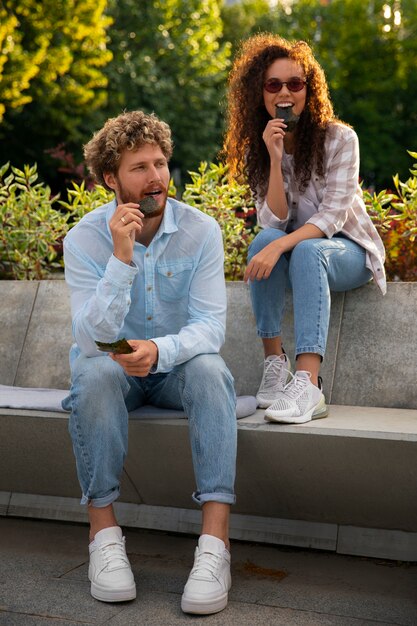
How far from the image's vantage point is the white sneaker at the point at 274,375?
416 centimetres

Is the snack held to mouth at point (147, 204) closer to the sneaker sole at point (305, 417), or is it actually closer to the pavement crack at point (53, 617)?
the sneaker sole at point (305, 417)

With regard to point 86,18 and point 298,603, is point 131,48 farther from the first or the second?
point 298,603

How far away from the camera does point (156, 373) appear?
3729 millimetres

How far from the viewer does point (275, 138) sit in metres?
4.20

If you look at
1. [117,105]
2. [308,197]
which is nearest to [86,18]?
[117,105]

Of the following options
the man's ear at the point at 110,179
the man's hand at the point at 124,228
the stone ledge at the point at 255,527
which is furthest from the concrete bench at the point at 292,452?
the man's ear at the point at 110,179

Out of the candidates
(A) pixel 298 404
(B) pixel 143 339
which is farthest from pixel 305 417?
(B) pixel 143 339

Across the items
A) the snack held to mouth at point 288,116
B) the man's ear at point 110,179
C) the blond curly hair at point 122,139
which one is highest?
the snack held to mouth at point 288,116

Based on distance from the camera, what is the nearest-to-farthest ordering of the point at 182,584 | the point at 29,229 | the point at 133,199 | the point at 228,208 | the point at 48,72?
the point at 182,584 < the point at 133,199 < the point at 228,208 < the point at 29,229 < the point at 48,72

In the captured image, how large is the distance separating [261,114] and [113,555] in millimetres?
2144

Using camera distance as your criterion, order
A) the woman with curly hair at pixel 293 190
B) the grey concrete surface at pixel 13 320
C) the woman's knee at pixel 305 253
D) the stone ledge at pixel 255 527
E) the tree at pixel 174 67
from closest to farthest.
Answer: the stone ledge at pixel 255 527
the woman's knee at pixel 305 253
the woman with curly hair at pixel 293 190
the grey concrete surface at pixel 13 320
the tree at pixel 174 67

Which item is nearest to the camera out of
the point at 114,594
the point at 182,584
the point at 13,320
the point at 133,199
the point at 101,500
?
the point at 114,594

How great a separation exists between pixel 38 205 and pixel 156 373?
2320mm

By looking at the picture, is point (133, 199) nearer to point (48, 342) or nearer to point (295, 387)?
point (295, 387)
